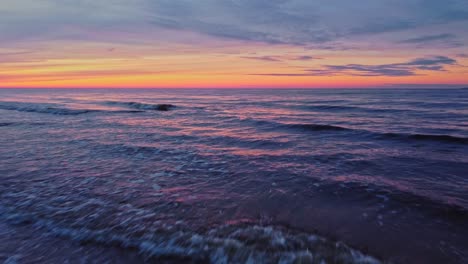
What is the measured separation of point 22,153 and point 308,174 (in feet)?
35.8

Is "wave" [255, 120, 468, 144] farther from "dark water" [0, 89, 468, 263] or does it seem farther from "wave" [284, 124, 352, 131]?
"dark water" [0, 89, 468, 263]

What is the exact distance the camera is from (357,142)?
13.1 meters

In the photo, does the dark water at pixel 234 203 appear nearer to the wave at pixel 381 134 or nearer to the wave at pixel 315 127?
the wave at pixel 381 134

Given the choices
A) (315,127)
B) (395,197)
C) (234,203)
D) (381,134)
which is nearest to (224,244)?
(234,203)

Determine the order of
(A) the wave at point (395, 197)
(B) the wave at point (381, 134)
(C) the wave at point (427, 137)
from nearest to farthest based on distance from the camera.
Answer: (A) the wave at point (395, 197) < (C) the wave at point (427, 137) < (B) the wave at point (381, 134)

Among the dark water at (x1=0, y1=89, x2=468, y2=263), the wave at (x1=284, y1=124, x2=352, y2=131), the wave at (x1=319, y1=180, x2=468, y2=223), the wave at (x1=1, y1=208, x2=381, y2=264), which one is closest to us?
the wave at (x1=1, y1=208, x2=381, y2=264)

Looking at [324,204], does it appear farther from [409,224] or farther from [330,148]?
[330,148]

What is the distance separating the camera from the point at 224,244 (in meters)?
4.46

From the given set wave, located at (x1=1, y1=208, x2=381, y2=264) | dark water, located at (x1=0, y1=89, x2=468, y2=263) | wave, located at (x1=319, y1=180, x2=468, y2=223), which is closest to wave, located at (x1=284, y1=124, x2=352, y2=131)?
dark water, located at (x1=0, y1=89, x2=468, y2=263)

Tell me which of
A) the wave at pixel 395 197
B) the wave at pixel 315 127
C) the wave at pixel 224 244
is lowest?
the wave at pixel 224 244

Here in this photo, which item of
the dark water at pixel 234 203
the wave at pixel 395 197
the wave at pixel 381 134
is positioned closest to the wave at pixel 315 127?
the wave at pixel 381 134

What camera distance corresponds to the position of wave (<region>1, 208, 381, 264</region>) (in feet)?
13.6

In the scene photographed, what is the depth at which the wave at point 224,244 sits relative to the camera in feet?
13.6

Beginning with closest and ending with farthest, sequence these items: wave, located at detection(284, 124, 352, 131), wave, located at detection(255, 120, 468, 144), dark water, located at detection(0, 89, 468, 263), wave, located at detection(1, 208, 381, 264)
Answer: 1. wave, located at detection(1, 208, 381, 264)
2. dark water, located at detection(0, 89, 468, 263)
3. wave, located at detection(255, 120, 468, 144)
4. wave, located at detection(284, 124, 352, 131)
